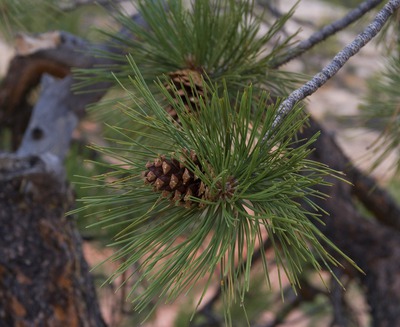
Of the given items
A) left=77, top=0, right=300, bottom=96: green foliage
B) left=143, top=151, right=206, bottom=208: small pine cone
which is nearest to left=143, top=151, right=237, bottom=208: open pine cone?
left=143, top=151, right=206, bottom=208: small pine cone

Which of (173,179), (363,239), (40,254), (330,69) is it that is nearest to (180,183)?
(173,179)

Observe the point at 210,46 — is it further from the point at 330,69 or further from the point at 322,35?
the point at 330,69

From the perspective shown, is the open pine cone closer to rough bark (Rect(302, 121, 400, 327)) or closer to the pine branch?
the pine branch

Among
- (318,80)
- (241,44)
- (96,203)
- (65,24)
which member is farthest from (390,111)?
(65,24)

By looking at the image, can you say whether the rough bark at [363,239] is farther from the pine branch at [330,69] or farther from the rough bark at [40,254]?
the pine branch at [330,69]

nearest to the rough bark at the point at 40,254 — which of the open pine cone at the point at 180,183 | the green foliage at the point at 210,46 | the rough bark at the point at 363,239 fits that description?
the green foliage at the point at 210,46

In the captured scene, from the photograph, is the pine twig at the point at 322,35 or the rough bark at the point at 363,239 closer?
the pine twig at the point at 322,35

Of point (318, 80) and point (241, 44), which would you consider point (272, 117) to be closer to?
point (318, 80)
